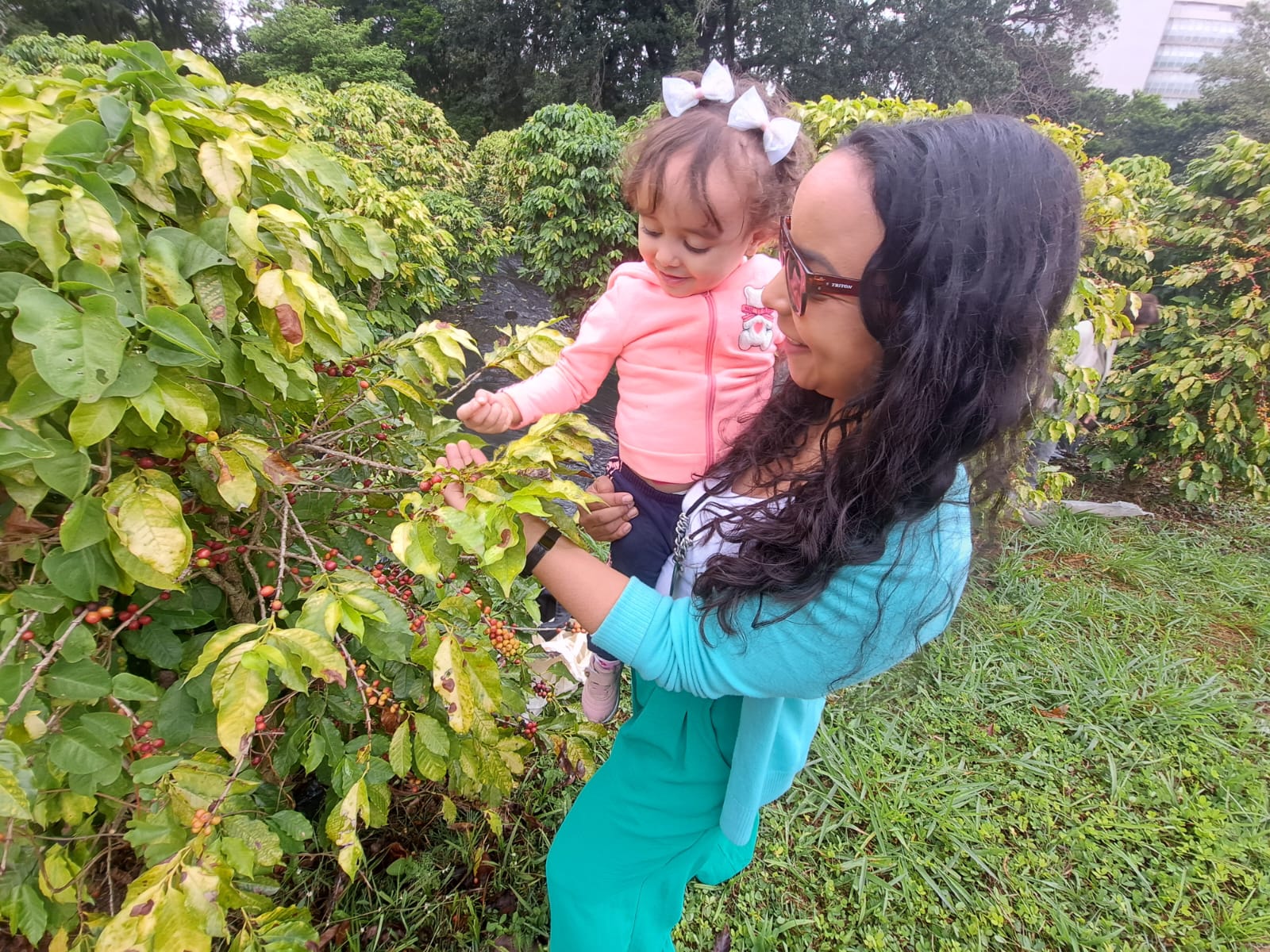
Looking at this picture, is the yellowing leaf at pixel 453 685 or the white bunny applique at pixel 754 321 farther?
the white bunny applique at pixel 754 321

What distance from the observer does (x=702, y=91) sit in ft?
4.86

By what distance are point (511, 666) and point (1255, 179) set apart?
5.82 meters

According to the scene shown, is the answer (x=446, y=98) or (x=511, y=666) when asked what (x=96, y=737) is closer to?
(x=511, y=666)

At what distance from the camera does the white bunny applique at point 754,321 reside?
150 cm

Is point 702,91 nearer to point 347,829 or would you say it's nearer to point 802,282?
point 802,282

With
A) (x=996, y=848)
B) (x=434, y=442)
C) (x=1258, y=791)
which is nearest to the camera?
(x=434, y=442)

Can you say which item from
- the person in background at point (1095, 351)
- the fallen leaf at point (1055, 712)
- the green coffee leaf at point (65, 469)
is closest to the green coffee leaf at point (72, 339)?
the green coffee leaf at point (65, 469)

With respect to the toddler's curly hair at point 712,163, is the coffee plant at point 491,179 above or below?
below

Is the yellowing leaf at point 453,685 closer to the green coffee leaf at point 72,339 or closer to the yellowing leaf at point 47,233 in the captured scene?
the green coffee leaf at point 72,339

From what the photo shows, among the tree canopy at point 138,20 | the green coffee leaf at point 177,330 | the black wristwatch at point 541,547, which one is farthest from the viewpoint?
the tree canopy at point 138,20

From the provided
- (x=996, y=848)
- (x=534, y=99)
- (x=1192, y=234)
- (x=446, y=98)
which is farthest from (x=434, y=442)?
(x=446, y=98)

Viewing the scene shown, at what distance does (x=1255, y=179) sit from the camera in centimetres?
446

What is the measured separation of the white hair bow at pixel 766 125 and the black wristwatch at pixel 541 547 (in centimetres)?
93

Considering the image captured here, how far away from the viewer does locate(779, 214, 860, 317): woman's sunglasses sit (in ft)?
3.00
